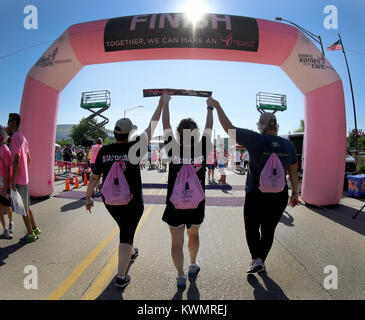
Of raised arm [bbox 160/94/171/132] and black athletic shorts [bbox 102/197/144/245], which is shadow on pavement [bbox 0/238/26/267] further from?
raised arm [bbox 160/94/171/132]

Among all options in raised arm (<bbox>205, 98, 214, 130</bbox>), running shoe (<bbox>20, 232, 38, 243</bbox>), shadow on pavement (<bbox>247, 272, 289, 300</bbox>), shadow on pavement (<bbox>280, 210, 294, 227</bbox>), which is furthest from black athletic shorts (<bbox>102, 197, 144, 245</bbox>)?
shadow on pavement (<bbox>280, 210, 294, 227</bbox>)

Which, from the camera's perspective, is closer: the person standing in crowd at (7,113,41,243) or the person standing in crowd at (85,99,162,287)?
the person standing in crowd at (85,99,162,287)

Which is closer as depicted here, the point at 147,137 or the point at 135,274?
the point at 147,137

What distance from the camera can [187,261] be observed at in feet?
9.84

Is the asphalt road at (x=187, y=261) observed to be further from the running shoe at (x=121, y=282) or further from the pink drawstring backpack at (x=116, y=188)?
the pink drawstring backpack at (x=116, y=188)

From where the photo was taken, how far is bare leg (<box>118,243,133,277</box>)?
2340 millimetres

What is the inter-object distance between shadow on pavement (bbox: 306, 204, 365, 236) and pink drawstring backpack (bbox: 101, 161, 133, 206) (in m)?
4.59

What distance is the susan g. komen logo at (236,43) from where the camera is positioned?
17.4 feet

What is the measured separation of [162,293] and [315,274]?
1955mm

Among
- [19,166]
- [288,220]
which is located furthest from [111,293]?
[288,220]

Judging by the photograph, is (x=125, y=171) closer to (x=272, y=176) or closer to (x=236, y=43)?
(x=272, y=176)
